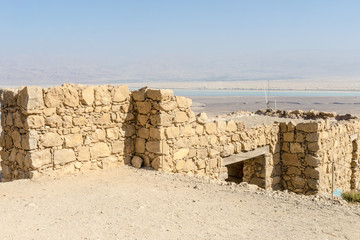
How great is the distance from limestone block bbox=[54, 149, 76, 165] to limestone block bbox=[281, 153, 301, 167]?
5.81 m

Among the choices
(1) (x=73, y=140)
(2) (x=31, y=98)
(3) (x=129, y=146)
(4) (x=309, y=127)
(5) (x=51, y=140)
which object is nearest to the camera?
(2) (x=31, y=98)

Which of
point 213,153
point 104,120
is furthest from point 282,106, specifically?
point 104,120

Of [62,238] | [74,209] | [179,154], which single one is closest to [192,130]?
[179,154]

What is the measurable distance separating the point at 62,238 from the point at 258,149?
21.1 feet

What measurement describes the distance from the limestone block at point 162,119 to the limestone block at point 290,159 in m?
4.14

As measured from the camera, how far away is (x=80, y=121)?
6.98 metres

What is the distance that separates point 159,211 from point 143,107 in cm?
290

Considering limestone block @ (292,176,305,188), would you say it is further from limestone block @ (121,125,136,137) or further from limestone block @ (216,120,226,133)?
limestone block @ (121,125,136,137)

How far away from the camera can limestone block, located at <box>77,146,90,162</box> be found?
23.0 feet

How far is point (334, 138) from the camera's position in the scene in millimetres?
10656

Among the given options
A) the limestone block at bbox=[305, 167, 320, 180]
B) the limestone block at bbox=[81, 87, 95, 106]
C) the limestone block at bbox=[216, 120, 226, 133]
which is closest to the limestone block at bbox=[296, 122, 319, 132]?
the limestone block at bbox=[305, 167, 320, 180]

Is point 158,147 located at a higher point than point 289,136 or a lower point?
higher

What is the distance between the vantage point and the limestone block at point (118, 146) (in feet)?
24.6

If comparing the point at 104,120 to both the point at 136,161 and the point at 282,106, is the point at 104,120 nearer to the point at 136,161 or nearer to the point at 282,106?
the point at 136,161
